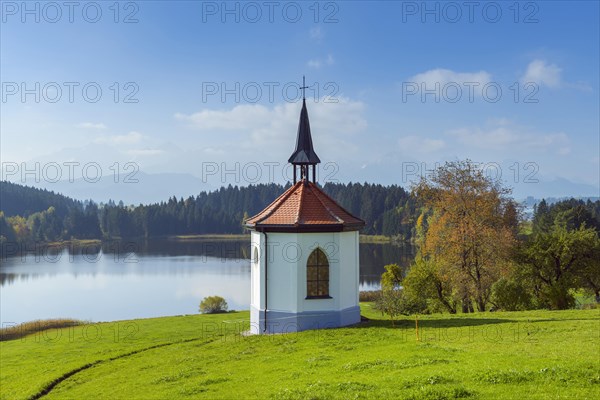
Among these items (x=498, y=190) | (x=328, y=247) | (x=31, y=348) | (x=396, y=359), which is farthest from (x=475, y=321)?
(x=31, y=348)

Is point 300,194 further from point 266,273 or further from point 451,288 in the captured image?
point 451,288

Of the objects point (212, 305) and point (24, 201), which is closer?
point (212, 305)

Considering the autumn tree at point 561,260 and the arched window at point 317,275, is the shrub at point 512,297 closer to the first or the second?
the autumn tree at point 561,260

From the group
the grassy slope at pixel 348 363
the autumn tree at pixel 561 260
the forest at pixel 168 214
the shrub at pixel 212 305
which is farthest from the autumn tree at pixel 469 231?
the forest at pixel 168 214

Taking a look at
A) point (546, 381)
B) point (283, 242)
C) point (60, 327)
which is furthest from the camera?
point (60, 327)

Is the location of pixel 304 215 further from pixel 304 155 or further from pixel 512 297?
pixel 512 297

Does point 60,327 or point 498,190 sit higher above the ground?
point 498,190

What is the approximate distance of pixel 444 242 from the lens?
98.7 ft

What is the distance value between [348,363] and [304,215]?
25.6 ft

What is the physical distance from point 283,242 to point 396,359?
7591 mm

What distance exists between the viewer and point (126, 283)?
5316cm

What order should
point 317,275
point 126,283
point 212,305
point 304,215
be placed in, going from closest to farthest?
point 317,275
point 304,215
point 212,305
point 126,283

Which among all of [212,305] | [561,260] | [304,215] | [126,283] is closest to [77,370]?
[304,215]

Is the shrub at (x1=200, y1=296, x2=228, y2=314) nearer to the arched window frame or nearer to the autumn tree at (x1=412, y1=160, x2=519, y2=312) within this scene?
the autumn tree at (x1=412, y1=160, x2=519, y2=312)
